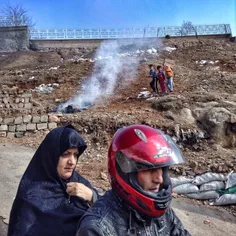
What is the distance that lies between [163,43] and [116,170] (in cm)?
2104

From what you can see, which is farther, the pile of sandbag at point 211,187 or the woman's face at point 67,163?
the pile of sandbag at point 211,187

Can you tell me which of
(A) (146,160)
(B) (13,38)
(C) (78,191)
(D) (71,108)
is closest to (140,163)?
(A) (146,160)

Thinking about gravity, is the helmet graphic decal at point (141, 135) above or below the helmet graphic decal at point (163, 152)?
above

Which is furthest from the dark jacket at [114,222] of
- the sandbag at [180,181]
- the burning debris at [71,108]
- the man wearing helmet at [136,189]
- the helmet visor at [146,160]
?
the burning debris at [71,108]

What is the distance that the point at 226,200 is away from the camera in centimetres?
592

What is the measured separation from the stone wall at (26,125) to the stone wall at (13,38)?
730 inches

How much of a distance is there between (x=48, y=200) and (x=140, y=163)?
0.99 m

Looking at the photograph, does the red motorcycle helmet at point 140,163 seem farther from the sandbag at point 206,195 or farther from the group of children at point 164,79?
the group of children at point 164,79

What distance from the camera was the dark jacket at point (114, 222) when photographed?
60.7 inches

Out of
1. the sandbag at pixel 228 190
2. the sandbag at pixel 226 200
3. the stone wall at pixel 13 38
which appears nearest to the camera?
the sandbag at pixel 226 200

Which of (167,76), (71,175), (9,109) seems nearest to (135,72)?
(167,76)

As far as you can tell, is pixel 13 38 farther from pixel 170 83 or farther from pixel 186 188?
pixel 186 188

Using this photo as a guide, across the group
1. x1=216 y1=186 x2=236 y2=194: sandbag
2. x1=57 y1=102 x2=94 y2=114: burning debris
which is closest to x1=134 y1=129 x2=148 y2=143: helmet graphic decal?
x1=216 y1=186 x2=236 y2=194: sandbag

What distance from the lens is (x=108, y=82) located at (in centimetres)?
1484
